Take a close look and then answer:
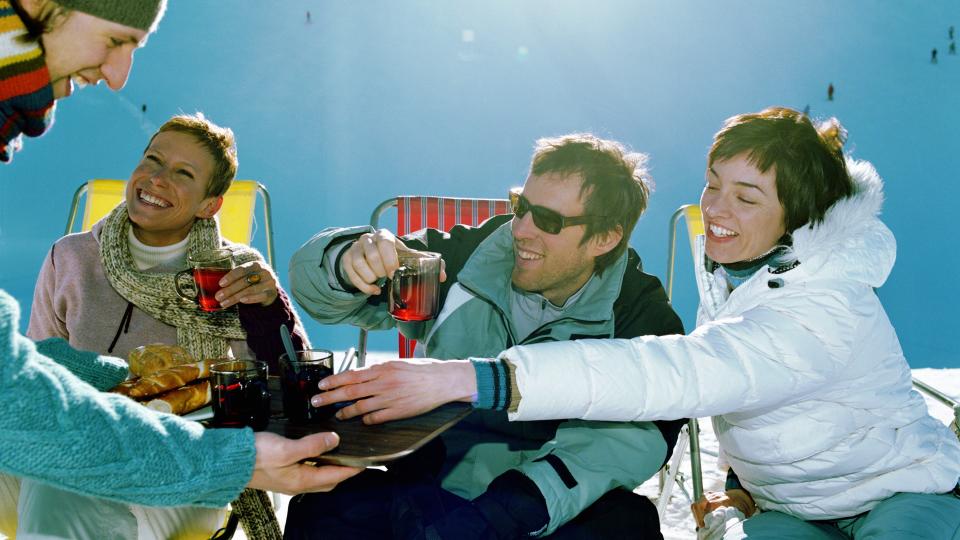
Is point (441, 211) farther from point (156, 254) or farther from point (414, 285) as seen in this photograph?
point (414, 285)

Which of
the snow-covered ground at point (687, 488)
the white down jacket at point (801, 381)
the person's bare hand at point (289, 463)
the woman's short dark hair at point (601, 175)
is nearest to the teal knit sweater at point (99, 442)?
the person's bare hand at point (289, 463)

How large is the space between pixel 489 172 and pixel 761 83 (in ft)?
11.0

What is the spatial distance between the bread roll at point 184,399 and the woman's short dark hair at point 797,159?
50.2 inches

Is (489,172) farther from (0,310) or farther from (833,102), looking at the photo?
(0,310)

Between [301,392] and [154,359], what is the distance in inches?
16.6

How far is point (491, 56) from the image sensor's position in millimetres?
8836

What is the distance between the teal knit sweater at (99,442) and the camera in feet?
3.48

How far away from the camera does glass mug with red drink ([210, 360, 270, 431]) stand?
1382 millimetres

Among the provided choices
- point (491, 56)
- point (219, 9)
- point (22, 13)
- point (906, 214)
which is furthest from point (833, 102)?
point (22, 13)

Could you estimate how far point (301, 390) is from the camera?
4.67 ft

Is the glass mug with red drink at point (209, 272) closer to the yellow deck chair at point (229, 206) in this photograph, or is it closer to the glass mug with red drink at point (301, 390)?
the glass mug with red drink at point (301, 390)

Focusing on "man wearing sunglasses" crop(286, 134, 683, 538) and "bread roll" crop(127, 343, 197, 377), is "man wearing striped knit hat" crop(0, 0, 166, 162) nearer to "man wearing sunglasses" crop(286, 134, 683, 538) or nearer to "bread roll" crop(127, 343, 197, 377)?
"bread roll" crop(127, 343, 197, 377)

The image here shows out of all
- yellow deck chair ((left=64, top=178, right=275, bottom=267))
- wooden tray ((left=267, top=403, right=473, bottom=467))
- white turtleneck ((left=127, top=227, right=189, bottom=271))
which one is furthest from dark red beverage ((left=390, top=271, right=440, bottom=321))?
yellow deck chair ((left=64, top=178, right=275, bottom=267))

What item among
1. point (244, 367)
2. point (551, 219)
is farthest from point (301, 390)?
point (551, 219)
